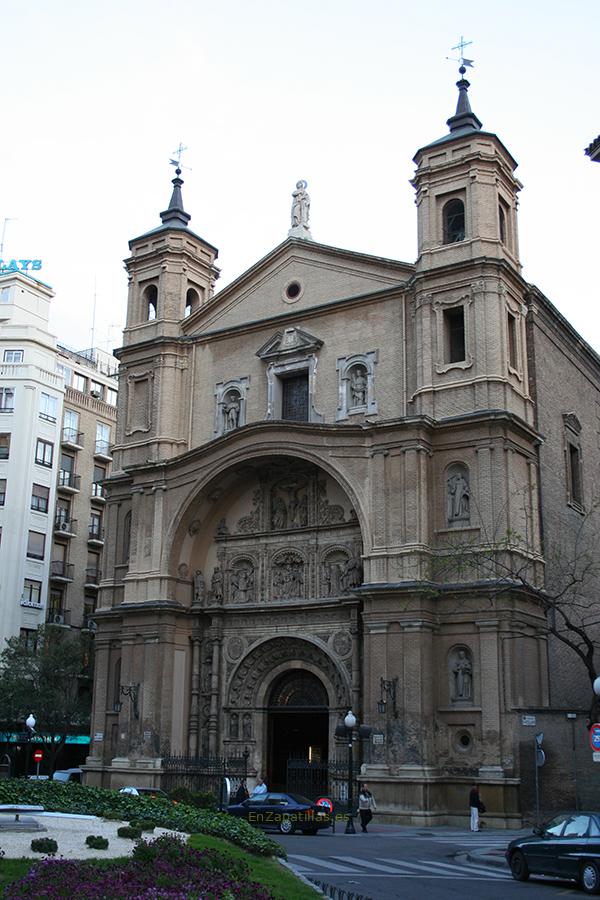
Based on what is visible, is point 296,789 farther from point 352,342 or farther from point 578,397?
point 578,397

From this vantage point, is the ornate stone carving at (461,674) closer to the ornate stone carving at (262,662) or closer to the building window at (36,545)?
the ornate stone carving at (262,662)

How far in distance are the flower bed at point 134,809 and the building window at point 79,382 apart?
5104 centimetres

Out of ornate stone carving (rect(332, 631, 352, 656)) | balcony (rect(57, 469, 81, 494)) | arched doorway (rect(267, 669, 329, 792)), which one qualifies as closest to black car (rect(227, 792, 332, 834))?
ornate stone carving (rect(332, 631, 352, 656))

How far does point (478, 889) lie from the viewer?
18.2 m

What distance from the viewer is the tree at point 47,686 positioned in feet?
159

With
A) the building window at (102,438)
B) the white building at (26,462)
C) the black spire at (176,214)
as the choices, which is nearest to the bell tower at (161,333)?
the black spire at (176,214)

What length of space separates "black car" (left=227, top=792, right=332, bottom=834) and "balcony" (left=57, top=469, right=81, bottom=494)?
34288 mm

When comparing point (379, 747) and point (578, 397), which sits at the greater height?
point (578, 397)

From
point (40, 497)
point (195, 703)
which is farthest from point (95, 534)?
point (195, 703)

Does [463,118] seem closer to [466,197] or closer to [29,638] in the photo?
[466,197]

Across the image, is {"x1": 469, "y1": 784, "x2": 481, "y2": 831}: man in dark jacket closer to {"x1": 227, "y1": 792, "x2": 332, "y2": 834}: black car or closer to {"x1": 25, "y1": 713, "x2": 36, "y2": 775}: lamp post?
{"x1": 227, "y1": 792, "x2": 332, "y2": 834}: black car

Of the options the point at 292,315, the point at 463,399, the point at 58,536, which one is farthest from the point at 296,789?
the point at 58,536

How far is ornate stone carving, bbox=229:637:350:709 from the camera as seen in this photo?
38688mm

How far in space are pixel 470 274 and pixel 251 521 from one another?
1220 cm
